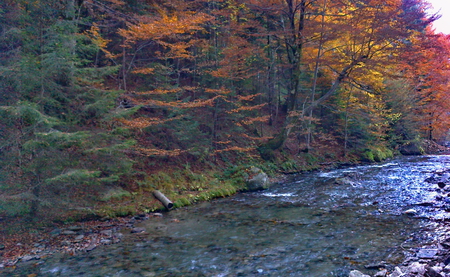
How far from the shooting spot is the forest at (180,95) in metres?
7.73

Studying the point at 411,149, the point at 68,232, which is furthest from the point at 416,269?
the point at 411,149

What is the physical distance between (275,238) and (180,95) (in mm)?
9062

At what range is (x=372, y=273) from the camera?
5.50 metres

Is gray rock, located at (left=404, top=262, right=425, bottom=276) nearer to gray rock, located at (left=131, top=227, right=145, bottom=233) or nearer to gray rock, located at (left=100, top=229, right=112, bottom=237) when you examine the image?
gray rock, located at (left=131, top=227, right=145, bottom=233)

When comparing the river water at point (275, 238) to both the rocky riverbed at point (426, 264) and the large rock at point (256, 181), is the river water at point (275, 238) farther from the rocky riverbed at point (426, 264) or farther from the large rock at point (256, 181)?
the large rock at point (256, 181)

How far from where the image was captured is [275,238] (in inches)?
305

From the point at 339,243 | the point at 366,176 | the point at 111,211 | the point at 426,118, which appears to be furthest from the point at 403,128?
the point at 111,211

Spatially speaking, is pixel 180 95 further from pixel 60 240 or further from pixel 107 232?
pixel 60 240

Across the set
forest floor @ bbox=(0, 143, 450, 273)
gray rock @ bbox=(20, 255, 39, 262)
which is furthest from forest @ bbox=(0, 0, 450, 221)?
gray rock @ bbox=(20, 255, 39, 262)

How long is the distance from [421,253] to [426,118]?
2655 cm

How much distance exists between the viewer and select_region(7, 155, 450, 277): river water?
6141 mm

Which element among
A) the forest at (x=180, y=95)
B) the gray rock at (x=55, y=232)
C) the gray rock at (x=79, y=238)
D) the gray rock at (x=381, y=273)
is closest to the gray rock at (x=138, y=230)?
the forest at (x=180, y=95)

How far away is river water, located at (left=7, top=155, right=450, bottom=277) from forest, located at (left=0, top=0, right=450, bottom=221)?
1.94m

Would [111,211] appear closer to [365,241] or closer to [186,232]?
[186,232]
